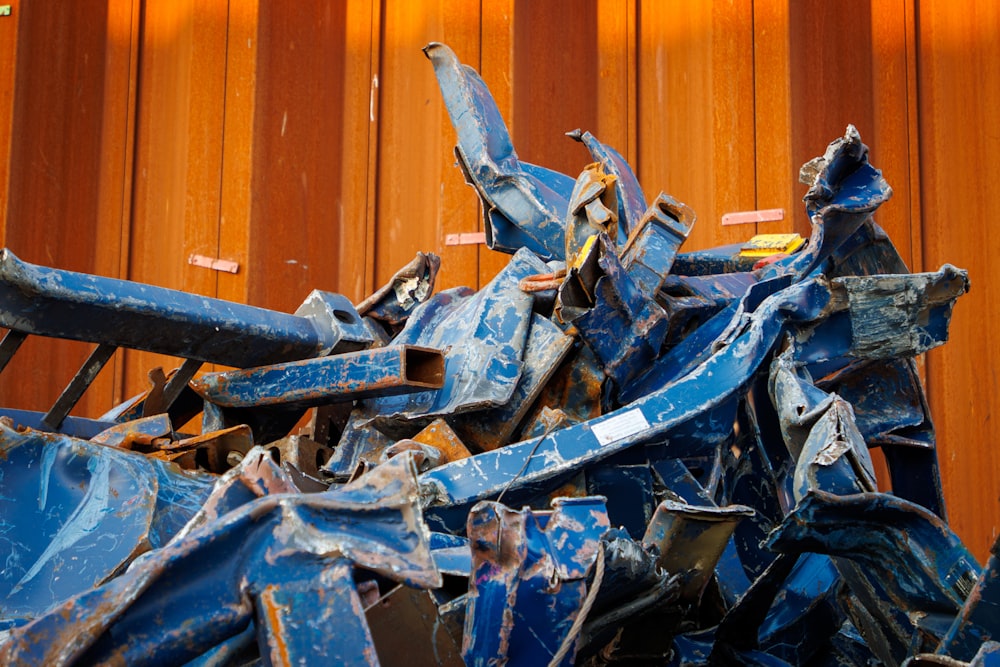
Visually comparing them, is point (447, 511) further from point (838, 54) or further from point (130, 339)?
point (838, 54)

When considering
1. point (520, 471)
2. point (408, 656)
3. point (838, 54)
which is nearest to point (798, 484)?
point (520, 471)

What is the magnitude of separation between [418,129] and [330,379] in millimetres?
3789

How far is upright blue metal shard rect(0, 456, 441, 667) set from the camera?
4.49 ft

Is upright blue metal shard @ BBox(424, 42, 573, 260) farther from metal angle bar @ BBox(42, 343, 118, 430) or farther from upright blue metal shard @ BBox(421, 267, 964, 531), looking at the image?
metal angle bar @ BBox(42, 343, 118, 430)

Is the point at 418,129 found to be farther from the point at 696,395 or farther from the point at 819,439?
the point at 819,439

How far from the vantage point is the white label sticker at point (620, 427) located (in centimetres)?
287

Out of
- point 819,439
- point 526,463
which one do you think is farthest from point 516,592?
point 819,439

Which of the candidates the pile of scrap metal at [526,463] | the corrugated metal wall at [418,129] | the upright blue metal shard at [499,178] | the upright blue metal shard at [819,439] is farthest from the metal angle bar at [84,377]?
the corrugated metal wall at [418,129]

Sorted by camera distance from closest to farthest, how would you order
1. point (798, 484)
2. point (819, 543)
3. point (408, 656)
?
point (408, 656)
point (819, 543)
point (798, 484)

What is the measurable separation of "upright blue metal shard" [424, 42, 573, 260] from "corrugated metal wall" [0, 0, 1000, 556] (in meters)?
2.36

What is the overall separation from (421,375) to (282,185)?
3.82 m

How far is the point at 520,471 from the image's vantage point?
110 inches

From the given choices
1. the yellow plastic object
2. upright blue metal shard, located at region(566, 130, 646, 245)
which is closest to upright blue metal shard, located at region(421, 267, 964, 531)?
upright blue metal shard, located at region(566, 130, 646, 245)

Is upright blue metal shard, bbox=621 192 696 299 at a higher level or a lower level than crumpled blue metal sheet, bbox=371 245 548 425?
higher
